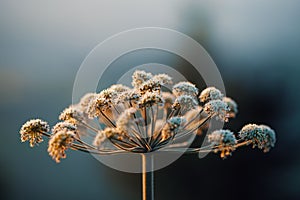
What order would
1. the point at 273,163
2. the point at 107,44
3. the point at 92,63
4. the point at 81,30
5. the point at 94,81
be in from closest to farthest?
the point at 94,81 → the point at 92,63 → the point at 107,44 → the point at 81,30 → the point at 273,163

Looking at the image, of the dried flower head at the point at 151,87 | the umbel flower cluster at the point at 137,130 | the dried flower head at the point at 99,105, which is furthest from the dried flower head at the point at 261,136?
the dried flower head at the point at 99,105

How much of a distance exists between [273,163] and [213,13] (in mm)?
1923

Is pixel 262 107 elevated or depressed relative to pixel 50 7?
depressed

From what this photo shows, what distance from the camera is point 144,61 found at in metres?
2.26

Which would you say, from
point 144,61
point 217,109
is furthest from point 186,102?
point 144,61

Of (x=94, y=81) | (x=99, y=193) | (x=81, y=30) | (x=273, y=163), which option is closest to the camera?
(x=94, y=81)

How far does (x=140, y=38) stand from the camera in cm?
200

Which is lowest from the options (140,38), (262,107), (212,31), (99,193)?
(99,193)

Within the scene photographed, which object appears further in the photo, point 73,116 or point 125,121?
point 73,116

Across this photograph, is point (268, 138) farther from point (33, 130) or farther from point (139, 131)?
point (33, 130)

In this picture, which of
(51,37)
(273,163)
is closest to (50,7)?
(51,37)

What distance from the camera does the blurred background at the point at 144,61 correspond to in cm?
232

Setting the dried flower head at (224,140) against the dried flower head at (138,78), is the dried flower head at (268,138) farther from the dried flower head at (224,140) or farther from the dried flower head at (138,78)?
the dried flower head at (138,78)

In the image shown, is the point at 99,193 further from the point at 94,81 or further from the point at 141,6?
the point at 141,6
